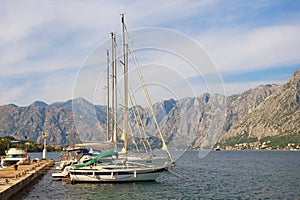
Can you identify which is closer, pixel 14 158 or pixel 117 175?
pixel 117 175

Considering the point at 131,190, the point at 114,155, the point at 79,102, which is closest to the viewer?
the point at 131,190

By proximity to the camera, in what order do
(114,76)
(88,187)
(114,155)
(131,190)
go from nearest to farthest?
1. (131,190)
2. (88,187)
3. (114,155)
4. (114,76)

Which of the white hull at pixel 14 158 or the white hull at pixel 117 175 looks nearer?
the white hull at pixel 117 175

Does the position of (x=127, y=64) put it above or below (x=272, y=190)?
above

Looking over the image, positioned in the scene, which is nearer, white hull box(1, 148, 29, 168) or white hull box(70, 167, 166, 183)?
white hull box(70, 167, 166, 183)

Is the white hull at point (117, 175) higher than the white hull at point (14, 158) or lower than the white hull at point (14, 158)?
lower

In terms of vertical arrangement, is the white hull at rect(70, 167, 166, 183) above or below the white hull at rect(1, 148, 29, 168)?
below

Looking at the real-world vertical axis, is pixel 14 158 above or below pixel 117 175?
above

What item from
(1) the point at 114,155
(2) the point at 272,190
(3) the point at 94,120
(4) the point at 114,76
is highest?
(4) the point at 114,76

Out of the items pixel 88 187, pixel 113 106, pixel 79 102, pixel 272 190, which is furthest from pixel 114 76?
pixel 272 190

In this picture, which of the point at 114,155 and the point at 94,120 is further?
the point at 94,120

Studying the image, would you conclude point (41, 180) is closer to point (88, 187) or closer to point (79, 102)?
point (88, 187)

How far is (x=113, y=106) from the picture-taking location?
73.8 metres

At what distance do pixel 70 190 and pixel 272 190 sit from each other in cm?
2822
